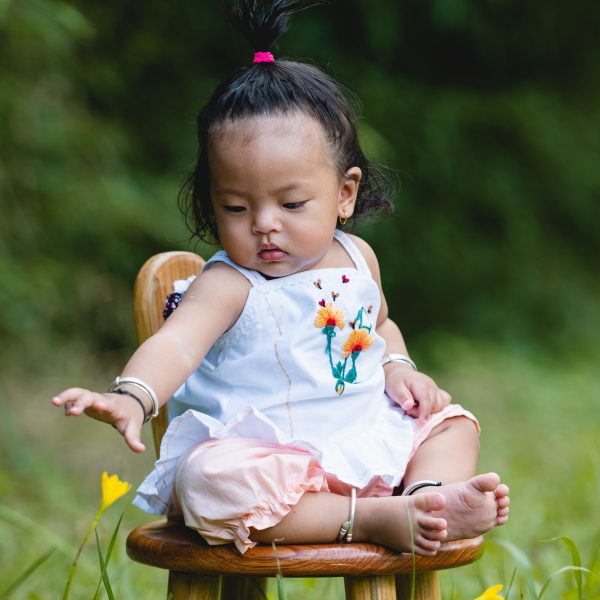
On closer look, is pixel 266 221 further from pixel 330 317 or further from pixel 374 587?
pixel 374 587

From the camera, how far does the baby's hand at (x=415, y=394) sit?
200cm

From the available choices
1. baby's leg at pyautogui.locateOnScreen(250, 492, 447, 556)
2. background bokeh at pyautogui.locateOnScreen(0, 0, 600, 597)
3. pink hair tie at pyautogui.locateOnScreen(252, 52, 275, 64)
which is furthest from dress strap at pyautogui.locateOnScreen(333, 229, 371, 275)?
background bokeh at pyautogui.locateOnScreen(0, 0, 600, 597)

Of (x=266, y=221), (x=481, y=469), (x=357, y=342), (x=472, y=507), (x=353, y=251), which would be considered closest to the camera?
Answer: (x=472, y=507)

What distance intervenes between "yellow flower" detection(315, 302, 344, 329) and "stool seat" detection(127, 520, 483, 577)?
1.37ft

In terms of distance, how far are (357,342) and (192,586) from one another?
21.0 inches

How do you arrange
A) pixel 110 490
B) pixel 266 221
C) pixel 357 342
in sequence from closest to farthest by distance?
pixel 110 490 → pixel 266 221 → pixel 357 342

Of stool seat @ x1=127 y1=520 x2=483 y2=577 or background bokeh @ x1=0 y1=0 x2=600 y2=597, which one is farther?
background bokeh @ x1=0 y1=0 x2=600 y2=597

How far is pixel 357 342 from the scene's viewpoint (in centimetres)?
197

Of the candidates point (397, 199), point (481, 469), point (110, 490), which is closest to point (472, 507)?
point (110, 490)

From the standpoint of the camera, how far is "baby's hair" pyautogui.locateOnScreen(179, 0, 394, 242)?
6.27ft

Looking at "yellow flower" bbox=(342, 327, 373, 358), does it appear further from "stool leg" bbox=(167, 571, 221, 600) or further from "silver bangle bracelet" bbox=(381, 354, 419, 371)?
"stool leg" bbox=(167, 571, 221, 600)

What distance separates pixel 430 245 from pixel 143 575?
3.67 metres

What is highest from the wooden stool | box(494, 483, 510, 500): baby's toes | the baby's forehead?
the baby's forehead

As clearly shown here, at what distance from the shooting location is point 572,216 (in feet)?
23.7
